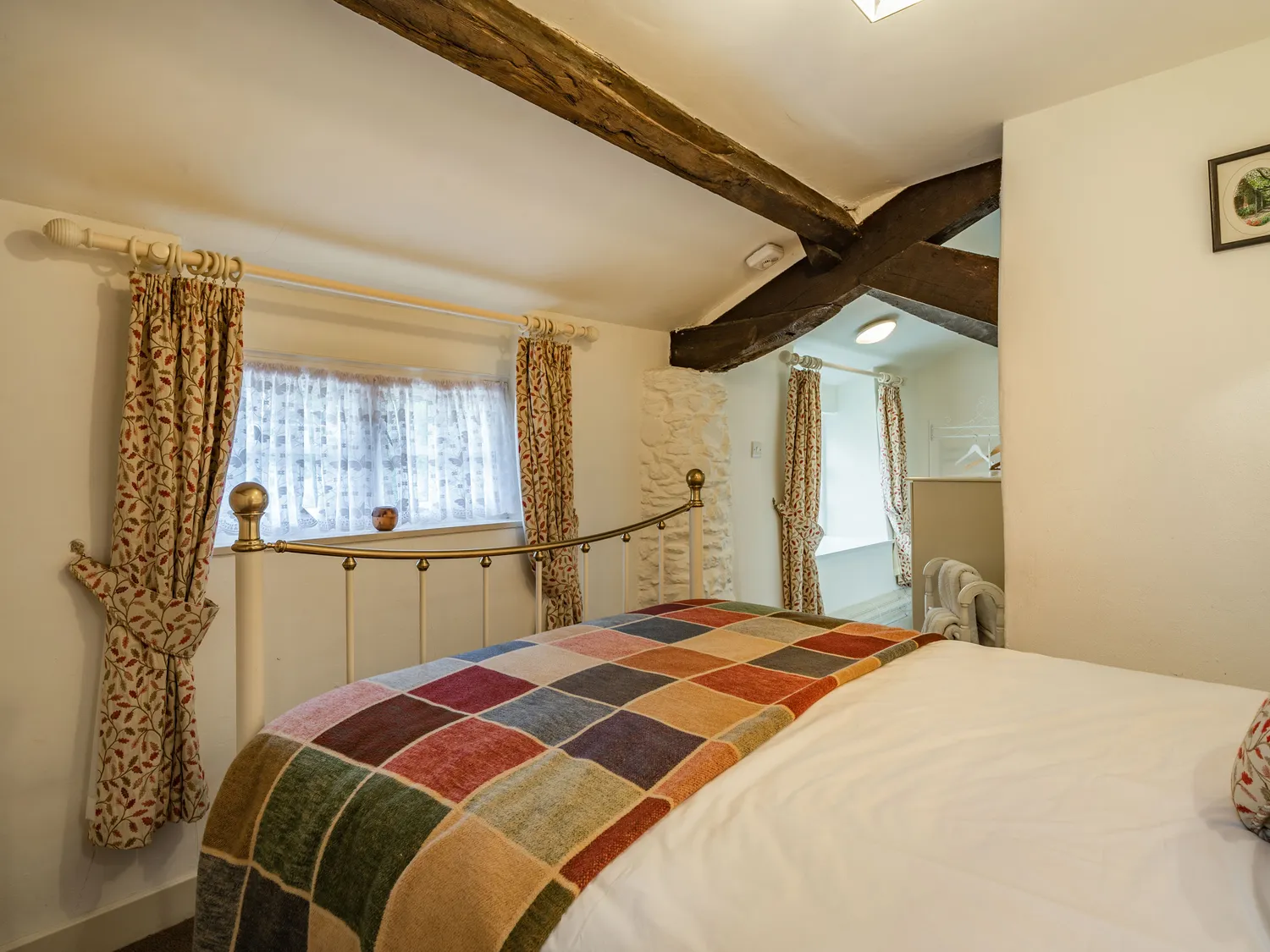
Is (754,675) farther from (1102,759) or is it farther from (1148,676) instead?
(1148,676)

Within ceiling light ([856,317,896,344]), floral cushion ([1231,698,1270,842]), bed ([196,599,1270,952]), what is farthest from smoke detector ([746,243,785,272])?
floral cushion ([1231,698,1270,842])

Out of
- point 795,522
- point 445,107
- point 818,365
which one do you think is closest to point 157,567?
point 445,107

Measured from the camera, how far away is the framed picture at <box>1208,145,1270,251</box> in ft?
5.85

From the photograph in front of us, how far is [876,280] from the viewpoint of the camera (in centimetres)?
272

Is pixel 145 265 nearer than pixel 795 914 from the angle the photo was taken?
No

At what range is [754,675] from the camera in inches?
58.9

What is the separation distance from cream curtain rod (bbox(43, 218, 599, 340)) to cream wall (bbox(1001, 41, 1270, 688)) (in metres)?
1.99

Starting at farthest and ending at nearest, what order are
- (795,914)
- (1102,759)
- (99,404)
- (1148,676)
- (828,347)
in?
(828,347) → (99,404) → (1148,676) → (1102,759) → (795,914)

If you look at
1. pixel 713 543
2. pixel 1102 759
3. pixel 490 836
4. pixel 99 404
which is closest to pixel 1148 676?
pixel 1102 759

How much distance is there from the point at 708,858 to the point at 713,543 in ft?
8.89

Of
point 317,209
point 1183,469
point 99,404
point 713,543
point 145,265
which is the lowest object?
point 713,543

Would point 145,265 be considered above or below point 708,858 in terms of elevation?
above

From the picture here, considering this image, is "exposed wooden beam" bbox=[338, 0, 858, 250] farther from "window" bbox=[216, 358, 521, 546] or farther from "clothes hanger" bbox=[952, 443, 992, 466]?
"clothes hanger" bbox=[952, 443, 992, 466]

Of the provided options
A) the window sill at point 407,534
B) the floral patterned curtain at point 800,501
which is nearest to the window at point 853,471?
the floral patterned curtain at point 800,501
